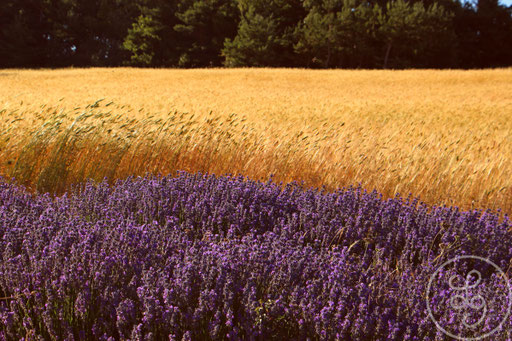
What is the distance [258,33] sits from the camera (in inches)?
1460

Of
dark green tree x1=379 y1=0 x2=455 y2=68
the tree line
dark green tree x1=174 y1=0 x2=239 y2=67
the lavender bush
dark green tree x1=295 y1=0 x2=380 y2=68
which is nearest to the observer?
the lavender bush

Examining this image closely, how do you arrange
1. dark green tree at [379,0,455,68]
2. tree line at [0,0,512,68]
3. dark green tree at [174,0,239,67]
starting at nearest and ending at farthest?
dark green tree at [379,0,455,68]
tree line at [0,0,512,68]
dark green tree at [174,0,239,67]

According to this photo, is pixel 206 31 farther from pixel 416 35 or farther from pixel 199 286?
pixel 199 286

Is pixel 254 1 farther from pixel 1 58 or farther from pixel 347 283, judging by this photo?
pixel 347 283

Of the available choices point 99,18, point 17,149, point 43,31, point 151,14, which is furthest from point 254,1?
point 17,149

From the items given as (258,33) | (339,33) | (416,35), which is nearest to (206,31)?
(258,33)

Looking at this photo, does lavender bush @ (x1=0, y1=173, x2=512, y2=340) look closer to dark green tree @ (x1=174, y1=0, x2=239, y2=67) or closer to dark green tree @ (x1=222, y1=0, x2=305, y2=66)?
dark green tree @ (x1=222, y1=0, x2=305, y2=66)

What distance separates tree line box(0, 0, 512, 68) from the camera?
3794 centimetres

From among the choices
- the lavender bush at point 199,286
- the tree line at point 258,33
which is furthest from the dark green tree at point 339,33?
the lavender bush at point 199,286

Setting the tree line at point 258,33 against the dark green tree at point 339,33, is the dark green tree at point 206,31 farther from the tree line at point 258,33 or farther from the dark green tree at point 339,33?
the dark green tree at point 339,33

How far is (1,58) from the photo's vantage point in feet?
133

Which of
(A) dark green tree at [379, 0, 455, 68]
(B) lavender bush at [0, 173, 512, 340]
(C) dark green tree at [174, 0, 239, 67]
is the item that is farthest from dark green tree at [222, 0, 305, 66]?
(B) lavender bush at [0, 173, 512, 340]

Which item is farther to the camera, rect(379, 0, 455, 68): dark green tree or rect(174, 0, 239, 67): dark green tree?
rect(174, 0, 239, 67): dark green tree

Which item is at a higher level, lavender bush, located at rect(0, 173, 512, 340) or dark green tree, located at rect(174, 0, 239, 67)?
dark green tree, located at rect(174, 0, 239, 67)
